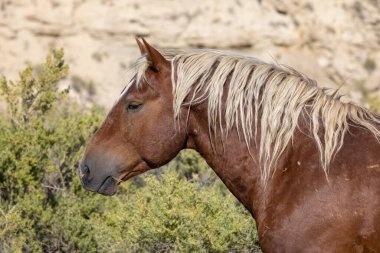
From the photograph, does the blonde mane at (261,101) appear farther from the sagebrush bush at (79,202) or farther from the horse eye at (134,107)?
the sagebrush bush at (79,202)

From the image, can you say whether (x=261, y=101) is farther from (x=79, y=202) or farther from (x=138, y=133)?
(x=79, y=202)

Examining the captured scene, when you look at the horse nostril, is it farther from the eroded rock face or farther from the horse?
the eroded rock face

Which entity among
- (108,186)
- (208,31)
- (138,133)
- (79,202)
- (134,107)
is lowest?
(208,31)

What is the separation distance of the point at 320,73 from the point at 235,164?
1554 cm

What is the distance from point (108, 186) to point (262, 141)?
0.91m

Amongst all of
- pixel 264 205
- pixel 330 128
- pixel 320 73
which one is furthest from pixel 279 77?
pixel 320 73

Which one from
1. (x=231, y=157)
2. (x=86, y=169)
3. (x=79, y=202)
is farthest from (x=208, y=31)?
(x=231, y=157)

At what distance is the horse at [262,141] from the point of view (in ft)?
12.1

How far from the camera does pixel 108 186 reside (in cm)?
434

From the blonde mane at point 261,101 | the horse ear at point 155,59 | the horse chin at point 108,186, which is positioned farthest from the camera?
the horse chin at point 108,186

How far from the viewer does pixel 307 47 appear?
19.5 meters

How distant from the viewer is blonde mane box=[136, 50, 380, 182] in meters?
3.93

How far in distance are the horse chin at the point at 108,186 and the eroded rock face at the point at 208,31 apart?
14785mm

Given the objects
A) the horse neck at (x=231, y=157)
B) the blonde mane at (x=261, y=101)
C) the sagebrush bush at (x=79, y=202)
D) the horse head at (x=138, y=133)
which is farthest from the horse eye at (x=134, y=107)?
the sagebrush bush at (x=79, y=202)
